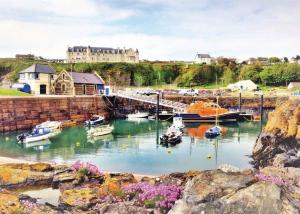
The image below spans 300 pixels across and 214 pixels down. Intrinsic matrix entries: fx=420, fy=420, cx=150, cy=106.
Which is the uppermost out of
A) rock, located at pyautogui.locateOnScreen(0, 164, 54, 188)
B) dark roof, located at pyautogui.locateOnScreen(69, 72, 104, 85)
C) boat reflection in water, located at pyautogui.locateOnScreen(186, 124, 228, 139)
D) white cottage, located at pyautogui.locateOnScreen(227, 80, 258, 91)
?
dark roof, located at pyautogui.locateOnScreen(69, 72, 104, 85)

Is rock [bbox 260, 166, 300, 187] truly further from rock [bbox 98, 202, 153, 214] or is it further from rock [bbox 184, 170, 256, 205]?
rock [bbox 98, 202, 153, 214]

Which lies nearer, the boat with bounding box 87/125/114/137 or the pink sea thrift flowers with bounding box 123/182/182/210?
the pink sea thrift flowers with bounding box 123/182/182/210

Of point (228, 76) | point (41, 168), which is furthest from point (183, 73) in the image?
point (41, 168)

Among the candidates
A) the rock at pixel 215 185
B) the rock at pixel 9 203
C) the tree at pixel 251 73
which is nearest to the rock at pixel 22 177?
the rock at pixel 9 203

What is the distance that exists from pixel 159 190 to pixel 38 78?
55642mm

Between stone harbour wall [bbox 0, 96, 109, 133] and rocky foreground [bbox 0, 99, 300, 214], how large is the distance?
88.5 ft

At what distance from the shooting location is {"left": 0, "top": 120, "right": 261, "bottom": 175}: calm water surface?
97.3ft

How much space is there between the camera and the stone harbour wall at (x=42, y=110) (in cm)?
4747

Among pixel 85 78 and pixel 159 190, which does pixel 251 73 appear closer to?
pixel 85 78

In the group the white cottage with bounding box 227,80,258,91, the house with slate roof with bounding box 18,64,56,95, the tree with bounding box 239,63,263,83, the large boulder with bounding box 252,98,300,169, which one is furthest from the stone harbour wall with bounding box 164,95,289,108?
the large boulder with bounding box 252,98,300,169

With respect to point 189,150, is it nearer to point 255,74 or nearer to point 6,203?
point 6,203

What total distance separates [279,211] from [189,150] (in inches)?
962

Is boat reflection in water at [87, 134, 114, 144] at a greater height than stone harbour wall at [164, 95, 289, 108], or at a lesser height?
lesser

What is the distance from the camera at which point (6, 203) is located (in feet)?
48.2
